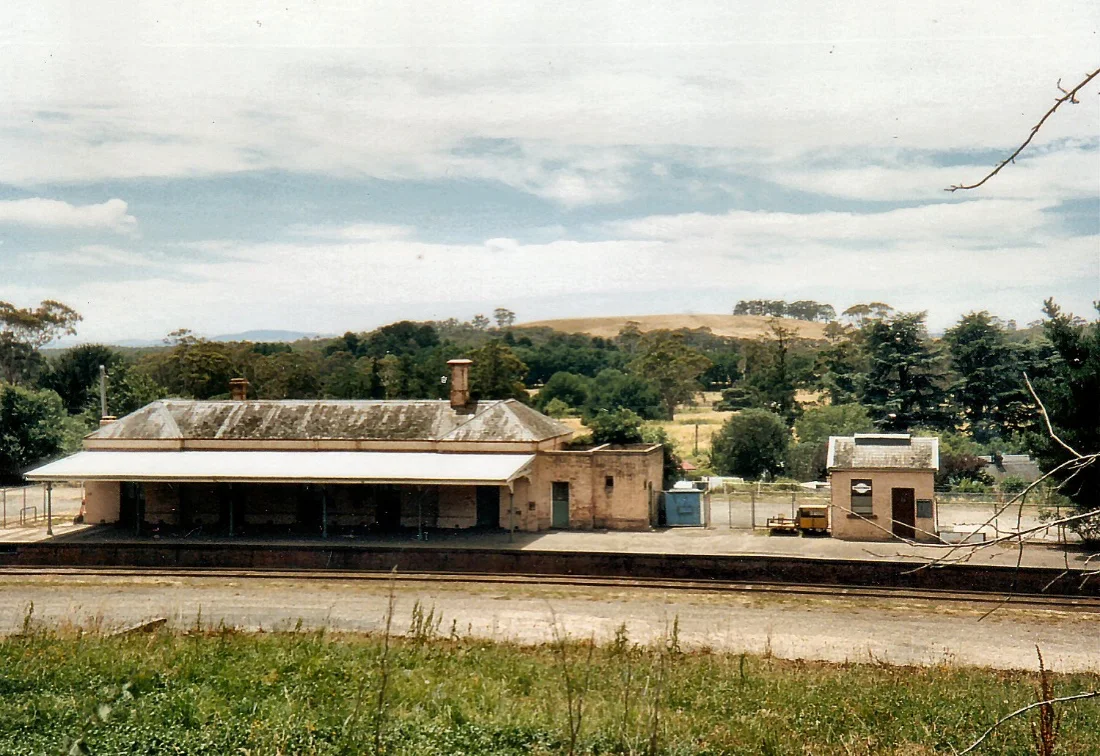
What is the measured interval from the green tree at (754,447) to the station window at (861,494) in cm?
1752

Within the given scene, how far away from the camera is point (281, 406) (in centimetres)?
3347

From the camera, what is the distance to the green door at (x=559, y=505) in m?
29.9

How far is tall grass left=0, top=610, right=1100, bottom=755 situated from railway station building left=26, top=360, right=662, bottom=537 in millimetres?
14490

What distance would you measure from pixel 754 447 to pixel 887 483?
1811 cm

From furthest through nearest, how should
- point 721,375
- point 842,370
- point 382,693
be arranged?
point 721,375, point 842,370, point 382,693

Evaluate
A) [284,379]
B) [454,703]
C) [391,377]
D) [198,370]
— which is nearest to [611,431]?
[454,703]

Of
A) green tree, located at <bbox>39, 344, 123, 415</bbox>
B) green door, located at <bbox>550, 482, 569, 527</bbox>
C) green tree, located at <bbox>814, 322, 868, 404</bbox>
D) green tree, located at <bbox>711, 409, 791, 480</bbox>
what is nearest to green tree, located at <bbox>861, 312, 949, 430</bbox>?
green tree, located at <bbox>814, 322, 868, 404</bbox>

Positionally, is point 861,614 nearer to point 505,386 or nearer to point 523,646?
point 523,646

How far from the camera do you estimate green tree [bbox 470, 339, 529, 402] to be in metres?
62.3

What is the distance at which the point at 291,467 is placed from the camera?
28.8m

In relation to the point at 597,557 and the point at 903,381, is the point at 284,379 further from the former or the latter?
the point at 597,557

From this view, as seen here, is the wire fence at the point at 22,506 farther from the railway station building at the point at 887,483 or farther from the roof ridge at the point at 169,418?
the railway station building at the point at 887,483

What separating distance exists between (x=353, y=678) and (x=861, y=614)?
1212 cm

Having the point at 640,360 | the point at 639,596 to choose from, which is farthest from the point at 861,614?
the point at 640,360
